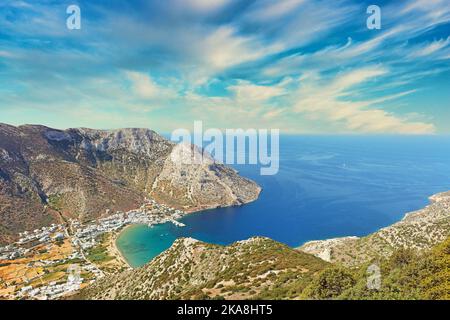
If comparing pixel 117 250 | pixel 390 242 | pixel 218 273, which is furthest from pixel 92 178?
pixel 390 242

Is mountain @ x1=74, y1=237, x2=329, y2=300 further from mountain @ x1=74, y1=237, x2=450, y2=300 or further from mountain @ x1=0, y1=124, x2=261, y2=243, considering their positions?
mountain @ x1=0, y1=124, x2=261, y2=243

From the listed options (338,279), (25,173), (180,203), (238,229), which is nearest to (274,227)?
(238,229)

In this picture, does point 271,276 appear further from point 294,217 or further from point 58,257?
point 294,217

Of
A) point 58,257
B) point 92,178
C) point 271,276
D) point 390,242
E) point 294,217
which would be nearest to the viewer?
point 271,276

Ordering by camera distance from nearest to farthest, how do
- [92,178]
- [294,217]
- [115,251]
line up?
[115,251], [294,217], [92,178]

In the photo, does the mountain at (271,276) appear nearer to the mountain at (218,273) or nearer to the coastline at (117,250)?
the mountain at (218,273)
